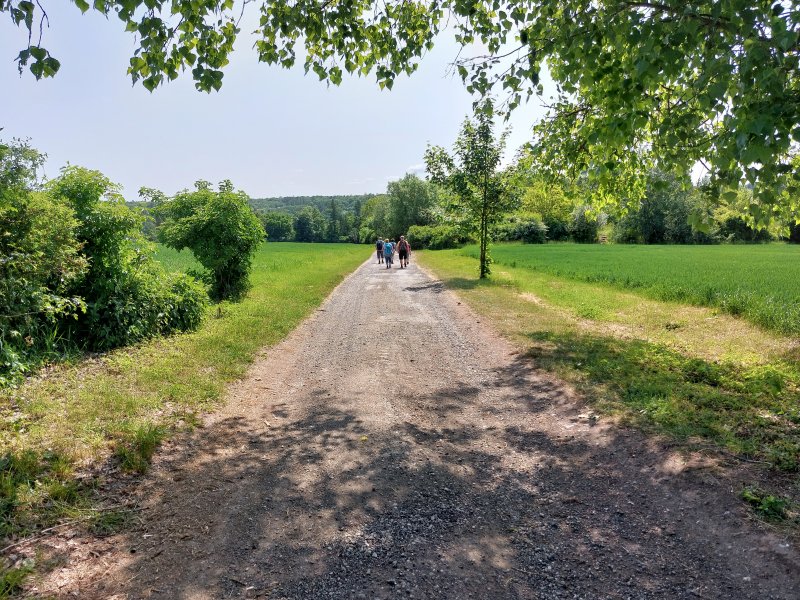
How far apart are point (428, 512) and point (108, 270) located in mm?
7039

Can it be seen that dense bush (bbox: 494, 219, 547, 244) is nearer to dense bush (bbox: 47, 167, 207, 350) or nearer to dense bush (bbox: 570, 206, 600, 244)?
dense bush (bbox: 570, 206, 600, 244)

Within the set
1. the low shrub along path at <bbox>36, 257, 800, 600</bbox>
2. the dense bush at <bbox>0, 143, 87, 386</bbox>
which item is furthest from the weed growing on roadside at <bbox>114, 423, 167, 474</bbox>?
the dense bush at <bbox>0, 143, 87, 386</bbox>

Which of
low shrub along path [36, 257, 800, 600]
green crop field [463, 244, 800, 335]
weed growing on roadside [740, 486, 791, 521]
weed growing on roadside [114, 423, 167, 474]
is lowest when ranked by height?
low shrub along path [36, 257, 800, 600]

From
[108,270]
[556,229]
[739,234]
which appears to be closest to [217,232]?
[108,270]

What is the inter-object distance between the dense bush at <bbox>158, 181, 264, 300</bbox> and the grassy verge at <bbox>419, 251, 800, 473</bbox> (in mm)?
6731

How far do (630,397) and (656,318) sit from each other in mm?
6154

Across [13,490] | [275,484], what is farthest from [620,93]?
[13,490]

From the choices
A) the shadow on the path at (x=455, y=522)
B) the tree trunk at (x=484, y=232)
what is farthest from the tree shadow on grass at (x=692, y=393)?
the tree trunk at (x=484, y=232)

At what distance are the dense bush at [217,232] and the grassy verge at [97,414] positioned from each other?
4.61m

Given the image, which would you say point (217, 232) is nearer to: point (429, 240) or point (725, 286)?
point (725, 286)

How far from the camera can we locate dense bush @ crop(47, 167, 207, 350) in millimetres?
7699

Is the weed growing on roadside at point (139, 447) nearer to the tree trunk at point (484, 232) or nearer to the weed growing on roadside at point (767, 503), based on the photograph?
the weed growing on roadside at point (767, 503)

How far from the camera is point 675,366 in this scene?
705 cm

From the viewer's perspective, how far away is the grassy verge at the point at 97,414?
353 centimetres
